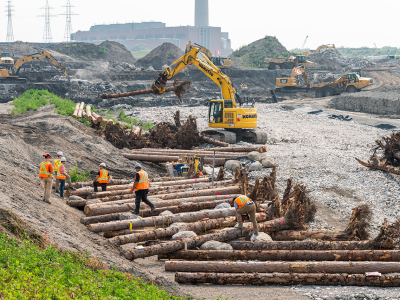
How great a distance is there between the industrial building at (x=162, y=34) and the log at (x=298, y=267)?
153182mm

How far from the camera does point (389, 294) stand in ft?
24.0

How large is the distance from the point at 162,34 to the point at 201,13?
63.2 feet

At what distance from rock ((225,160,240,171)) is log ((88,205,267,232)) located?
6.82 meters

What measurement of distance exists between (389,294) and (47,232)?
646cm

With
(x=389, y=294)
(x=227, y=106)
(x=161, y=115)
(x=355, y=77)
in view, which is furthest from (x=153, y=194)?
(x=355, y=77)

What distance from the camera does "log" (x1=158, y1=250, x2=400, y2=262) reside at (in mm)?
Answer: 8680

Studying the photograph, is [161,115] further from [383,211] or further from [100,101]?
[383,211]

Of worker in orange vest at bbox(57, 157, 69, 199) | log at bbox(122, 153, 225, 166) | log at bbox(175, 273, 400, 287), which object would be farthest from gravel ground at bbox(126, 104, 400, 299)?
worker in orange vest at bbox(57, 157, 69, 199)

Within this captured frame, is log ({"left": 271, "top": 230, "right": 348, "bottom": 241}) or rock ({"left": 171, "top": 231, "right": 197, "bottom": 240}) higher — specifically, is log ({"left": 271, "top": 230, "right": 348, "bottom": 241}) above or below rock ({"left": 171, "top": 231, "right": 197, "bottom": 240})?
below

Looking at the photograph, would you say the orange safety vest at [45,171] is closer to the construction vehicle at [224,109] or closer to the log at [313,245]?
the log at [313,245]

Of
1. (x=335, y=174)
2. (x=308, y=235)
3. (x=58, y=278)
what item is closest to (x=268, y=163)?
(x=335, y=174)

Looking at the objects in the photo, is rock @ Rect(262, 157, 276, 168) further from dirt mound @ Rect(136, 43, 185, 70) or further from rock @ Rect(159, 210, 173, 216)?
dirt mound @ Rect(136, 43, 185, 70)

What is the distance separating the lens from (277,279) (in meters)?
7.92

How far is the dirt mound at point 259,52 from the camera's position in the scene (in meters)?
77.6
